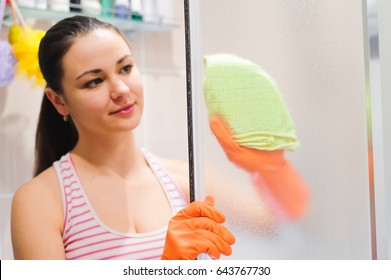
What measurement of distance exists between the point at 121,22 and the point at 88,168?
38cm

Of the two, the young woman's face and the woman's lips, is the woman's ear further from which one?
the woman's lips

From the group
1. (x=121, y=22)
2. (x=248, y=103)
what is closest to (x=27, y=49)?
(x=121, y=22)

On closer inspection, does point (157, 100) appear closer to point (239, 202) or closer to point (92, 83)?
point (92, 83)

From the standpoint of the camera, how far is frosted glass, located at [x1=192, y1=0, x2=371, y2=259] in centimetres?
102

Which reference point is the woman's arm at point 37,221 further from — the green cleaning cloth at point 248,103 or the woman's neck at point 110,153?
the green cleaning cloth at point 248,103

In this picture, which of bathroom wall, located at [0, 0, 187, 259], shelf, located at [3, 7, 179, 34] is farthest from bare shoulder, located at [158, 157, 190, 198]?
shelf, located at [3, 7, 179, 34]

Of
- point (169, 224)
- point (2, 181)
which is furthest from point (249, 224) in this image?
point (2, 181)

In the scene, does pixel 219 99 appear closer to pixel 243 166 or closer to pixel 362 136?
pixel 243 166

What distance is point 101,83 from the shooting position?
1.13 meters

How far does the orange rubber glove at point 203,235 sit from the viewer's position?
0.98 metres

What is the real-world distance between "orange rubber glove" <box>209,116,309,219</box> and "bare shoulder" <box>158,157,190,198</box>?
251 millimetres

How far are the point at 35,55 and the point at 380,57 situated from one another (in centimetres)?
79

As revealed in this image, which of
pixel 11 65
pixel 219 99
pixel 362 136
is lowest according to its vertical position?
pixel 362 136
